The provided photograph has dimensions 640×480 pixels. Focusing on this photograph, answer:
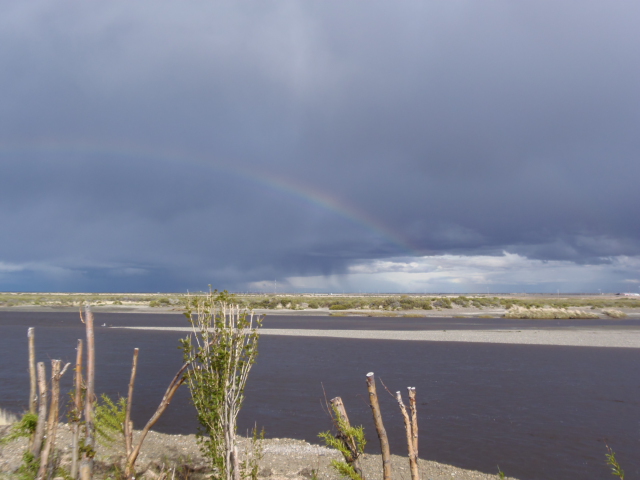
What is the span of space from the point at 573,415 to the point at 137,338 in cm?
3373

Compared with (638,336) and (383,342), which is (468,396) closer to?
(383,342)

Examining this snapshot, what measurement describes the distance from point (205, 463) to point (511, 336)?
3792cm

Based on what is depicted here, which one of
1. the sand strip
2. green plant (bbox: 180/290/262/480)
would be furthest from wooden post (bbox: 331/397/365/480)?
the sand strip

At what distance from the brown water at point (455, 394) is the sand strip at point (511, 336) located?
12.7ft

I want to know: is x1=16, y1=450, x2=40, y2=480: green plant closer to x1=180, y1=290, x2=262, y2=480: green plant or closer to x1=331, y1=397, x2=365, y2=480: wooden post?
x1=180, y1=290, x2=262, y2=480: green plant

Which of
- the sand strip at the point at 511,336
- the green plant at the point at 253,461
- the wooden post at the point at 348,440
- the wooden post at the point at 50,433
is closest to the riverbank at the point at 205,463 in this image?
the green plant at the point at 253,461

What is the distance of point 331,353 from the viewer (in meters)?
31.1

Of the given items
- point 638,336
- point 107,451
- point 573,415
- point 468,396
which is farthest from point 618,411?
point 638,336

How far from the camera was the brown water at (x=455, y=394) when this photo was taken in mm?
12961

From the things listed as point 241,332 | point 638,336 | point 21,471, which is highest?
point 241,332

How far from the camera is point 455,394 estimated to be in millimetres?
19547

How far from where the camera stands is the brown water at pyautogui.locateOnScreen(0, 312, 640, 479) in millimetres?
12961

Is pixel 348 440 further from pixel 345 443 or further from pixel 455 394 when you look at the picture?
pixel 455 394

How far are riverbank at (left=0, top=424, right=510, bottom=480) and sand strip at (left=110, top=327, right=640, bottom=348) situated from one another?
28651mm
